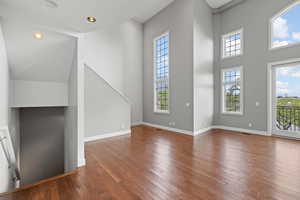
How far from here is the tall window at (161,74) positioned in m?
5.84

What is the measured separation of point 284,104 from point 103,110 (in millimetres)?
5872

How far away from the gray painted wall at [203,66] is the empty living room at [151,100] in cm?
4

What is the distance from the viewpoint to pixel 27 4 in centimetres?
174

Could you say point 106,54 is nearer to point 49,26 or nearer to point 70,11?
point 49,26

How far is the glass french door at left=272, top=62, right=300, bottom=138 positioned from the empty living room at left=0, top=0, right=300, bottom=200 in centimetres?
3

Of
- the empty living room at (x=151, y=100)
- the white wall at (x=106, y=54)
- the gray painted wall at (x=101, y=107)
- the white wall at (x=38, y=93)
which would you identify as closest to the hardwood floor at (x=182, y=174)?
the empty living room at (x=151, y=100)

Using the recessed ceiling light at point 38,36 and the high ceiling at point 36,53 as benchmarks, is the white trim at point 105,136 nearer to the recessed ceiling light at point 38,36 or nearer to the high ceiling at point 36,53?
the high ceiling at point 36,53

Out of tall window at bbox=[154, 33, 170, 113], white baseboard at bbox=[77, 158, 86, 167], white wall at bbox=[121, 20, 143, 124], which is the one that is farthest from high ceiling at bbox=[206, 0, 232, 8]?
white baseboard at bbox=[77, 158, 86, 167]

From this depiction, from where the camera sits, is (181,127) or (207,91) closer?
(181,127)

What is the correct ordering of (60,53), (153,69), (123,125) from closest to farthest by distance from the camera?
(60,53)
(123,125)
(153,69)

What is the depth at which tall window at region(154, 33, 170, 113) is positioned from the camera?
19.2 feet

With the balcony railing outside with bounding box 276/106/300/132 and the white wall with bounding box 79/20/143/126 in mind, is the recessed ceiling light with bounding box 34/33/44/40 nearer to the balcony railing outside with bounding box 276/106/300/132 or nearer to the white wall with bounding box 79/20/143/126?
the white wall with bounding box 79/20/143/126

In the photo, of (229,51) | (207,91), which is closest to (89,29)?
(207,91)

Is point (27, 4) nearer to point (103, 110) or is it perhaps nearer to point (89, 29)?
point (89, 29)
